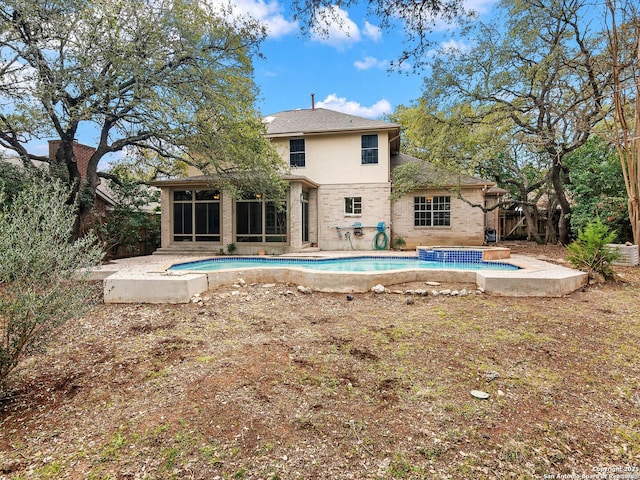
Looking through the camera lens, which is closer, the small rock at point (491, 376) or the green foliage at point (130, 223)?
the small rock at point (491, 376)

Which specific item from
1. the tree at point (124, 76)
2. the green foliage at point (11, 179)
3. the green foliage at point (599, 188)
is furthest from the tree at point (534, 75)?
the green foliage at point (11, 179)

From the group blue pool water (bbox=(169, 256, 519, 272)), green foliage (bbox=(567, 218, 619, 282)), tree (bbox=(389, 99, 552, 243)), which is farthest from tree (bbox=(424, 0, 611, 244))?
blue pool water (bbox=(169, 256, 519, 272))

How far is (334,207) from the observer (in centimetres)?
1473

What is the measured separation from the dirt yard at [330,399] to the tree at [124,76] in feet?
15.0

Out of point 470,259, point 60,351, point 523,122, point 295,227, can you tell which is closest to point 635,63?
point 523,122

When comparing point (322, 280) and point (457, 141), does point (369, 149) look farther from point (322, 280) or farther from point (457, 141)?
point (322, 280)

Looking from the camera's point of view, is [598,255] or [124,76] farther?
[124,76]

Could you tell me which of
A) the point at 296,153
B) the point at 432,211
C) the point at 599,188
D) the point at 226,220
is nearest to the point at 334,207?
the point at 296,153

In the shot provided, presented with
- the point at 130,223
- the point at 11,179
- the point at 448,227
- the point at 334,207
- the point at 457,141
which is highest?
the point at 457,141

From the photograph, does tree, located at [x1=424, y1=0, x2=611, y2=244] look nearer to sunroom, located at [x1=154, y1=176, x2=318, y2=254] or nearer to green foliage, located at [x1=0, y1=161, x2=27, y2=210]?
sunroom, located at [x1=154, y1=176, x2=318, y2=254]

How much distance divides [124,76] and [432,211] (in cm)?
1201

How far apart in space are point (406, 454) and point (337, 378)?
110 cm

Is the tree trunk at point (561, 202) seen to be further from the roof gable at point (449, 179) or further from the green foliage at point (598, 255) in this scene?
the green foliage at point (598, 255)

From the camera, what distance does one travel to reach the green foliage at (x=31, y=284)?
2.63 meters
